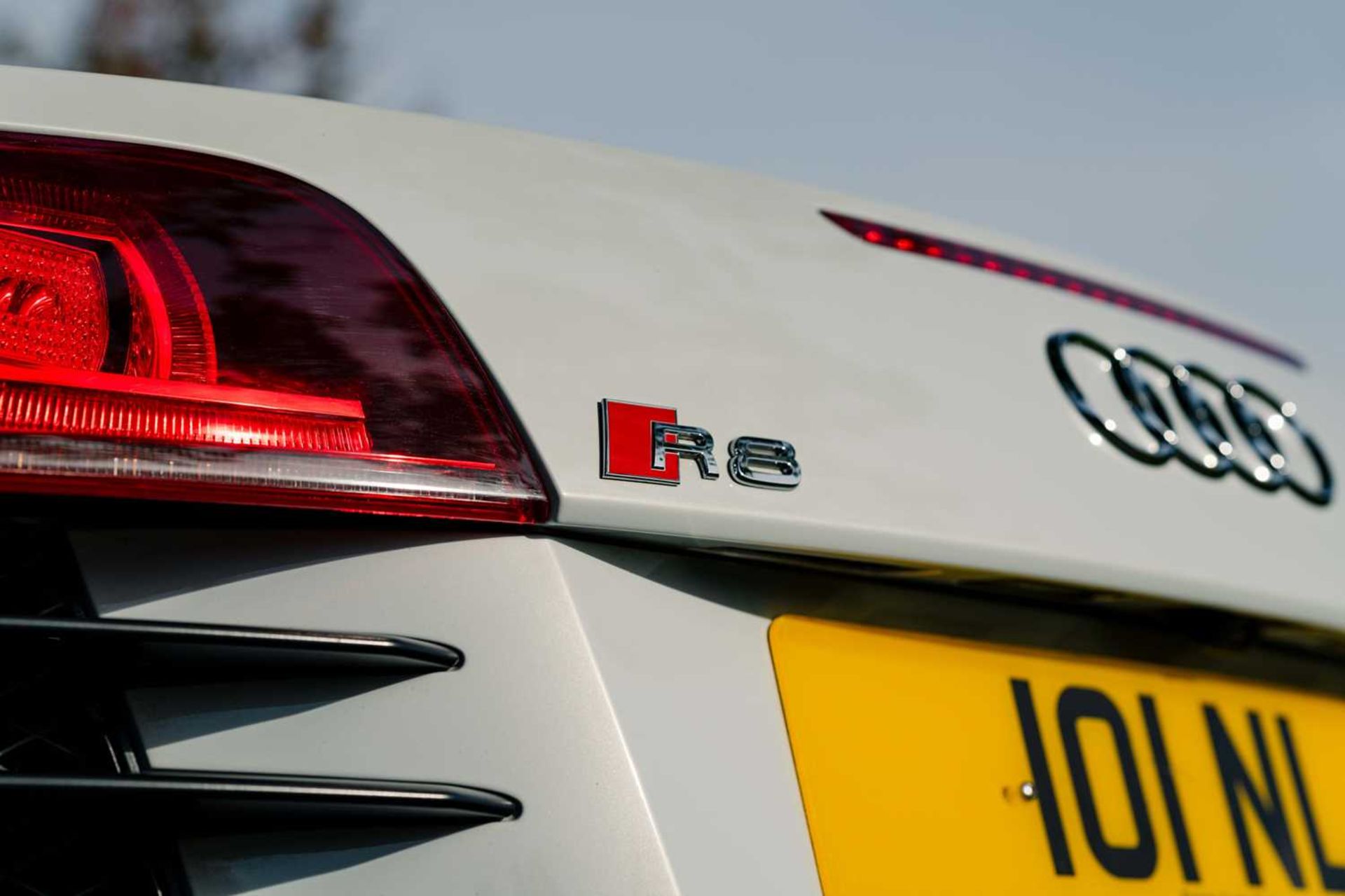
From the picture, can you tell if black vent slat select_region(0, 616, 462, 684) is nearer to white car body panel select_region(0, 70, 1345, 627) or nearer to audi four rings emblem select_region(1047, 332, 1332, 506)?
white car body panel select_region(0, 70, 1345, 627)

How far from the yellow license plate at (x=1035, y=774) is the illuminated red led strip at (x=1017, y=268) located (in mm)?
510

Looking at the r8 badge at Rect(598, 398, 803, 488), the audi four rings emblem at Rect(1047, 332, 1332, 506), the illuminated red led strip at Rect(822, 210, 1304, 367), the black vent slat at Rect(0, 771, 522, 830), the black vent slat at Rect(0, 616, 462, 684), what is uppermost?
the illuminated red led strip at Rect(822, 210, 1304, 367)

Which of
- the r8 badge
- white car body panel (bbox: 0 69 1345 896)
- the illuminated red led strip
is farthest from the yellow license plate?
the illuminated red led strip

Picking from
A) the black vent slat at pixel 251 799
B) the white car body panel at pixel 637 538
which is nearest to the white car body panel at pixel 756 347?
the white car body panel at pixel 637 538

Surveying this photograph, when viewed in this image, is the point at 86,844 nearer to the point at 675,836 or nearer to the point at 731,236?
the point at 675,836

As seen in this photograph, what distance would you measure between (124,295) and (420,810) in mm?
464

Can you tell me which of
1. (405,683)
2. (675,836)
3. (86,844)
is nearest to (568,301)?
(405,683)

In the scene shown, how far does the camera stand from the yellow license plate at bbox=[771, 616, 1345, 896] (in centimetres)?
124

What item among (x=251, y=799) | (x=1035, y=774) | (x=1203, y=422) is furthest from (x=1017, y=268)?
(x=251, y=799)

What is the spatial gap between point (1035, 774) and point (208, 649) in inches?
30.3

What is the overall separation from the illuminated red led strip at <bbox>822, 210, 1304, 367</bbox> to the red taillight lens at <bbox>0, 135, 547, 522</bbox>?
63 centimetres

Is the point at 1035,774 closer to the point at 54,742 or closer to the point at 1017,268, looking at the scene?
the point at 1017,268

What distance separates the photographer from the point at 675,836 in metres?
1.10

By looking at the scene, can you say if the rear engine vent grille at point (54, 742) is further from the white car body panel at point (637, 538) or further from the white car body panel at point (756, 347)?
the white car body panel at point (756, 347)
